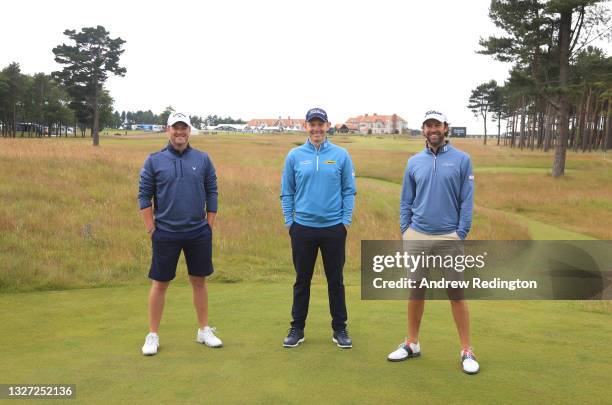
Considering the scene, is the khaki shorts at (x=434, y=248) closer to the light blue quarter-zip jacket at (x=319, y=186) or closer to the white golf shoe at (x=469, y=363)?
the white golf shoe at (x=469, y=363)

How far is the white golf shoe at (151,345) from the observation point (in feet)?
14.0

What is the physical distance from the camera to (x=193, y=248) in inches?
183

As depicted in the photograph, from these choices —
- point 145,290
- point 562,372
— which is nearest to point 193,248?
point 145,290

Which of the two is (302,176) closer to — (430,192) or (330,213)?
(330,213)

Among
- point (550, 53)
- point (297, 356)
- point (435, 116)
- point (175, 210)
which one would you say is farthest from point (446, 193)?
point (550, 53)

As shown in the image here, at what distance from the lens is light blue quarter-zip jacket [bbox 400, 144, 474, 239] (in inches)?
164

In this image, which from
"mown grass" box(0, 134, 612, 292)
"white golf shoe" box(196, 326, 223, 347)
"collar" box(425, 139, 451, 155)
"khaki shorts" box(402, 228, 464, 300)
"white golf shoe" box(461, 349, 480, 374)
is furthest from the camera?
"mown grass" box(0, 134, 612, 292)

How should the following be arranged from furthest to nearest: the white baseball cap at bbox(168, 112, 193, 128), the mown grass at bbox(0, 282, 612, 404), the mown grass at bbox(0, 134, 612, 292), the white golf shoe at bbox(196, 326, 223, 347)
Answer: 1. the mown grass at bbox(0, 134, 612, 292)
2. the white baseball cap at bbox(168, 112, 193, 128)
3. the white golf shoe at bbox(196, 326, 223, 347)
4. the mown grass at bbox(0, 282, 612, 404)

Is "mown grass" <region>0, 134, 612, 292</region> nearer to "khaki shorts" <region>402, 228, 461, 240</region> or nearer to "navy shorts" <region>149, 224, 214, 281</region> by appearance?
"navy shorts" <region>149, 224, 214, 281</region>

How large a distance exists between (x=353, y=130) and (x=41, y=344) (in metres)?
172

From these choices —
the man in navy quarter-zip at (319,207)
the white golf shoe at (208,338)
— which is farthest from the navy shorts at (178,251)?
the man in navy quarter-zip at (319,207)

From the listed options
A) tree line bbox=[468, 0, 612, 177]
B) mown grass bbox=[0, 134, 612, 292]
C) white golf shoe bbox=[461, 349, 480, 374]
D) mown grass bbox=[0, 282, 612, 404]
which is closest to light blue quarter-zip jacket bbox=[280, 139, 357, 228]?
mown grass bbox=[0, 282, 612, 404]

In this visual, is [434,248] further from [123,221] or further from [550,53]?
[550,53]

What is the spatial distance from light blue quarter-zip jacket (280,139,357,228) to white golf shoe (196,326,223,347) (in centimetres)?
117
